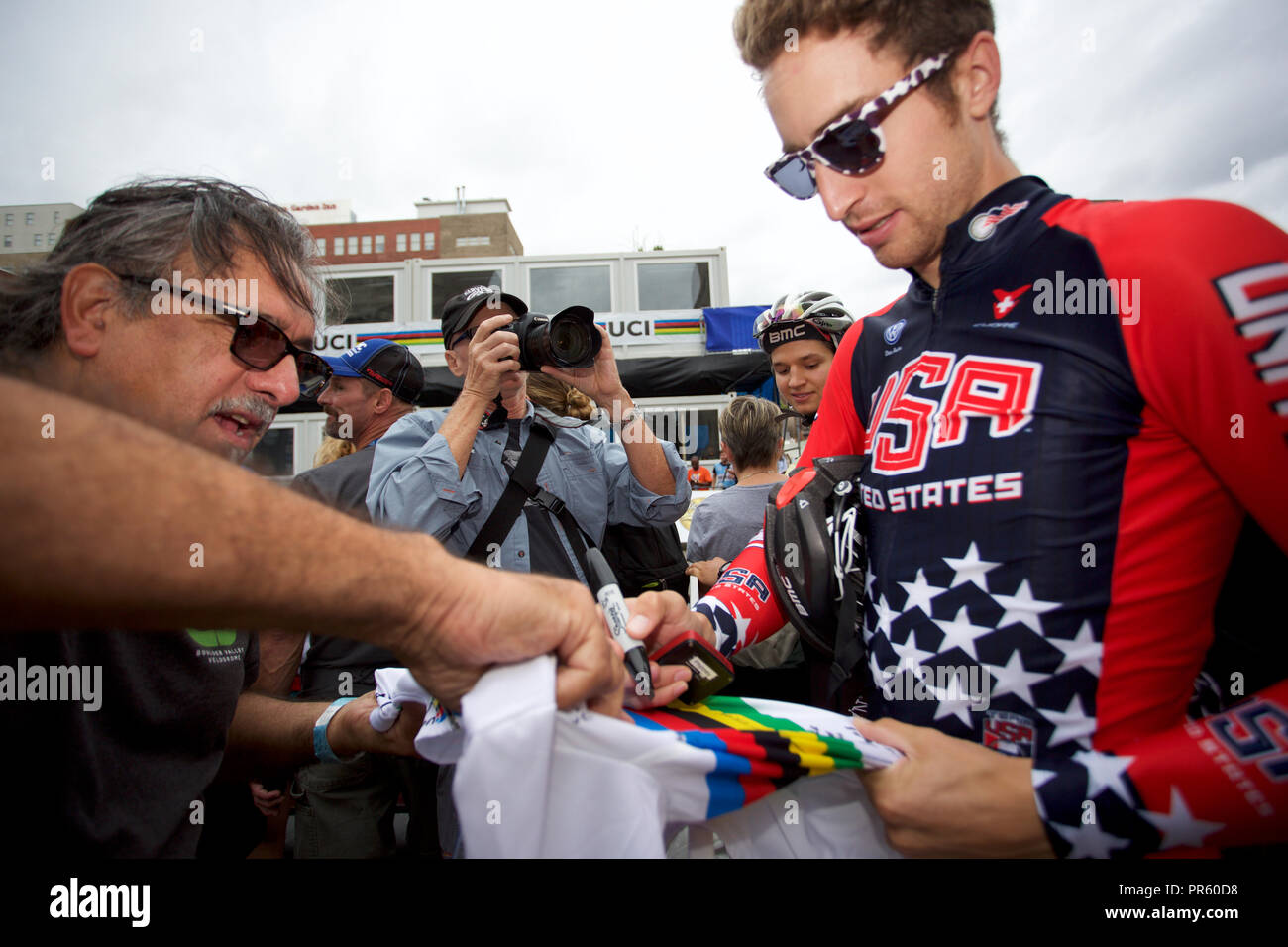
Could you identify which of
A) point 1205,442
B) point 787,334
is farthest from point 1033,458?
point 787,334

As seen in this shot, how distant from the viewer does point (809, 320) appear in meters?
2.91

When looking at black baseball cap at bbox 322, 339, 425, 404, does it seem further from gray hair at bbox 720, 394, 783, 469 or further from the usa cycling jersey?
the usa cycling jersey

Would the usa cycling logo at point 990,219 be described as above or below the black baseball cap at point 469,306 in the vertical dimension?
below

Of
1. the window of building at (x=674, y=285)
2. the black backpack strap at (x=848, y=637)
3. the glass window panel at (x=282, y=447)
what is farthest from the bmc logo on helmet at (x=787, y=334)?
the glass window panel at (x=282, y=447)

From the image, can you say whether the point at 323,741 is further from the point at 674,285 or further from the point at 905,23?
the point at 674,285

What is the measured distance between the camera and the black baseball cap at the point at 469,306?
243 centimetres

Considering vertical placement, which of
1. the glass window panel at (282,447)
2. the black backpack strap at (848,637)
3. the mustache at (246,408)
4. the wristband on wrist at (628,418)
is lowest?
the black backpack strap at (848,637)

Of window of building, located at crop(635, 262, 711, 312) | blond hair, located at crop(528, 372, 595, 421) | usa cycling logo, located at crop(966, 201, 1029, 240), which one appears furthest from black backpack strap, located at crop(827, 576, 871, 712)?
window of building, located at crop(635, 262, 711, 312)

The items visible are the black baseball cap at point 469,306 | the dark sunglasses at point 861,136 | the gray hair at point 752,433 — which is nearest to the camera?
the dark sunglasses at point 861,136

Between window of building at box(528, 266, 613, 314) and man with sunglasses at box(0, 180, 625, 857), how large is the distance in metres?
6.97

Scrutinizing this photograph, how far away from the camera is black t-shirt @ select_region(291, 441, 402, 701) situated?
219 cm

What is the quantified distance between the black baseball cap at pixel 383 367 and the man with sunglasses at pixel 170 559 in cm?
76

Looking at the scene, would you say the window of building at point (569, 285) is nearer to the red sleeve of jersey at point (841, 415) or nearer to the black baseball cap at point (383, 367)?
the black baseball cap at point (383, 367)
